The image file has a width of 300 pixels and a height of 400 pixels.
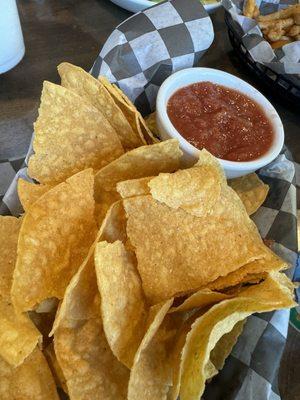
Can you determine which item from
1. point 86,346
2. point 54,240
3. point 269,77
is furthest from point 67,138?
point 269,77

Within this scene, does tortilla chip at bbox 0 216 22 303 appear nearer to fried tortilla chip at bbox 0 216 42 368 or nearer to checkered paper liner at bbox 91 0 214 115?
fried tortilla chip at bbox 0 216 42 368

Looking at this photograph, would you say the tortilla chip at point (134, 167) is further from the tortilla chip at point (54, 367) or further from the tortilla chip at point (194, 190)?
the tortilla chip at point (54, 367)

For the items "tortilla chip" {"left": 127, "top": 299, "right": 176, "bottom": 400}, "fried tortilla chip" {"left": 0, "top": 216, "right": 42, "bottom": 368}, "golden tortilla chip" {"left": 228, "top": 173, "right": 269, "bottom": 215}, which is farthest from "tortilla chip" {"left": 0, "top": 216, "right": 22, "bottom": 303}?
"golden tortilla chip" {"left": 228, "top": 173, "right": 269, "bottom": 215}

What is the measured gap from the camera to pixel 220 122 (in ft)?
4.97

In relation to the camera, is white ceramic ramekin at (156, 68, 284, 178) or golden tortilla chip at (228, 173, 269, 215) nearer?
white ceramic ramekin at (156, 68, 284, 178)

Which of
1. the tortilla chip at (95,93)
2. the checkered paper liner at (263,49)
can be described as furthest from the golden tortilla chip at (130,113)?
the checkered paper liner at (263,49)

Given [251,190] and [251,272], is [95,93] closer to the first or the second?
[251,190]

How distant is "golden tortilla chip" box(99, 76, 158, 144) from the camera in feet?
4.82

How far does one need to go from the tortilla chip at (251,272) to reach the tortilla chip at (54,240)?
351mm

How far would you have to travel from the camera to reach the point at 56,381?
1261 millimetres

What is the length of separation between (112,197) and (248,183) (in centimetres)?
47

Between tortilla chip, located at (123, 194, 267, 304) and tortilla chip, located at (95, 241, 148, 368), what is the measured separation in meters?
0.04

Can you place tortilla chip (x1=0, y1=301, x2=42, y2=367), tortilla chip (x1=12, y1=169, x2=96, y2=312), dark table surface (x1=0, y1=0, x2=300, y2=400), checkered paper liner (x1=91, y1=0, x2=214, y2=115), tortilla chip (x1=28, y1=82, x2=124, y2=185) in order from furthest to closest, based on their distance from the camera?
1. dark table surface (x1=0, y1=0, x2=300, y2=400)
2. checkered paper liner (x1=91, y1=0, x2=214, y2=115)
3. tortilla chip (x1=28, y1=82, x2=124, y2=185)
4. tortilla chip (x1=12, y1=169, x2=96, y2=312)
5. tortilla chip (x1=0, y1=301, x2=42, y2=367)

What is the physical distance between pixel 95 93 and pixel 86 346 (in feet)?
2.38
